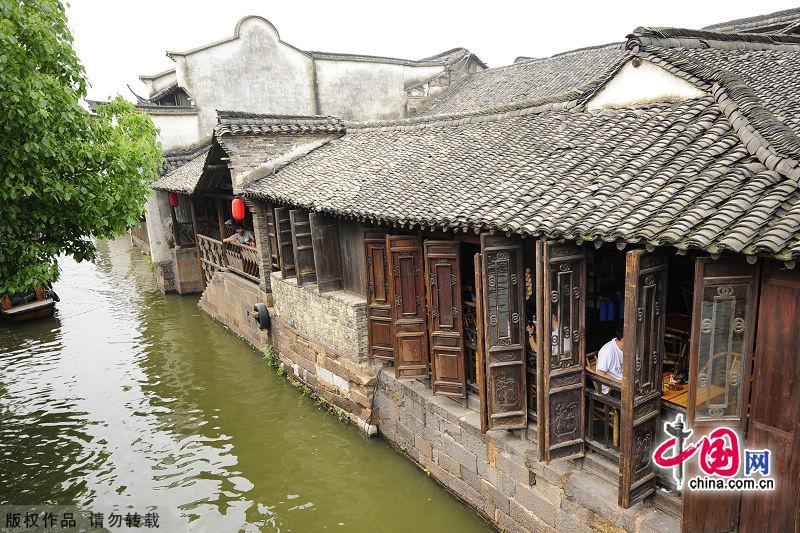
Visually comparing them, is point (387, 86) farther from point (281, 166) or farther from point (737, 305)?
point (737, 305)

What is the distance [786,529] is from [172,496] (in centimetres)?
858

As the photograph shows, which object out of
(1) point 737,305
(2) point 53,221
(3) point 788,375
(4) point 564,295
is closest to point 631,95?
(4) point 564,295

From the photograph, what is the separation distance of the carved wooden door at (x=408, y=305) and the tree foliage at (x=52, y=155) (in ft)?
15.1

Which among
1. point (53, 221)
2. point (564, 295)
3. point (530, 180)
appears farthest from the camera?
point (53, 221)

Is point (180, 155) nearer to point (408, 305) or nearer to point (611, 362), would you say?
point (408, 305)

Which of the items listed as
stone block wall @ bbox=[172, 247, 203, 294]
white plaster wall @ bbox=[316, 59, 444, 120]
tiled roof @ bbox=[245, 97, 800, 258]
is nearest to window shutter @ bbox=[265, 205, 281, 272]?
tiled roof @ bbox=[245, 97, 800, 258]

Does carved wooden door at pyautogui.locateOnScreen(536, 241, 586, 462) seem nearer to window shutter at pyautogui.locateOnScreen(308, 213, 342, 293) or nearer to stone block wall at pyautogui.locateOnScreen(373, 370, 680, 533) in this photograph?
stone block wall at pyautogui.locateOnScreen(373, 370, 680, 533)

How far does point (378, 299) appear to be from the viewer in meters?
9.98

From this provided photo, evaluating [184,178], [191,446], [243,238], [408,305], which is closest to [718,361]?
[408,305]

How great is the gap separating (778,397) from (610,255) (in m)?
4.88

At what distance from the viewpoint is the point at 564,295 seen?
6.04 m

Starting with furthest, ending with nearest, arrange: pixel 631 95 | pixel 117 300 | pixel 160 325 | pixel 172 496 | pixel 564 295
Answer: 1. pixel 117 300
2. pixel 160 325
3. pixel 172 496
4. pixel 631 95
5. pixel 564 295

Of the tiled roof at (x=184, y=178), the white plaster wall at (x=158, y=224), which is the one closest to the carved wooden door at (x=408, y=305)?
the tiled roof at (x=184, y=178)

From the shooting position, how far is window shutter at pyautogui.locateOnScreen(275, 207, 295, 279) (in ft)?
40.6
